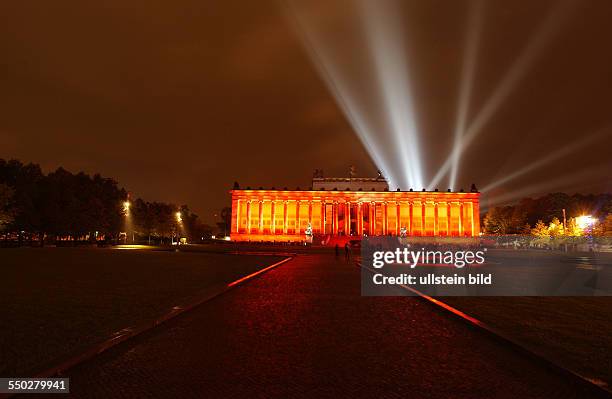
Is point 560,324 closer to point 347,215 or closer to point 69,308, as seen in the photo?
point 69,308

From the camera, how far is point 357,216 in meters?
147

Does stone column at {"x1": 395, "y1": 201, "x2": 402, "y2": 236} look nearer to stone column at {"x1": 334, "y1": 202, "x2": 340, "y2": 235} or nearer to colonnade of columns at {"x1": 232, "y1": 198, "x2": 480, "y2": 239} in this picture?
colonnade of columns at {"x1": 232, "y1": 198, "x2": 480, "y2": 239}

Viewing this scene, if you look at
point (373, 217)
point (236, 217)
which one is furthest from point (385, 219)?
point (236, 217)

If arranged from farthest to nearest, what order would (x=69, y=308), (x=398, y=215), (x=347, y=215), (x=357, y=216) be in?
(x=398, y=215) < (x=357, y=216) < (x=347, y=215) < (x=69, y=308)

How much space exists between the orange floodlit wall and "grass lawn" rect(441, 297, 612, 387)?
12865 cm

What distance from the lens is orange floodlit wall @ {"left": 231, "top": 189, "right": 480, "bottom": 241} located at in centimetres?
14525

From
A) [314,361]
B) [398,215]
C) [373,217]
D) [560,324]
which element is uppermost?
[398,215]

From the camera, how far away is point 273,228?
5714 inches

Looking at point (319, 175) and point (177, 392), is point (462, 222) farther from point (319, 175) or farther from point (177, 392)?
point (177, 392)

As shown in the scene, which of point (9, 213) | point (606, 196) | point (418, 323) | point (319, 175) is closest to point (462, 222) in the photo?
point (606, 196)

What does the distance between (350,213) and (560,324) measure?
13626cm

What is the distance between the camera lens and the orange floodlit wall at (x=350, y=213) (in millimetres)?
145250

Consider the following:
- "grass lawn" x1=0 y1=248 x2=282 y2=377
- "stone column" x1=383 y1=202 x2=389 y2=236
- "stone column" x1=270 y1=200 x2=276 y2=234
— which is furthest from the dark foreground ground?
"stone column" x1=383 y1=202 x2=389 y2=236

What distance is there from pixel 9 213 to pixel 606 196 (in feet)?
426
